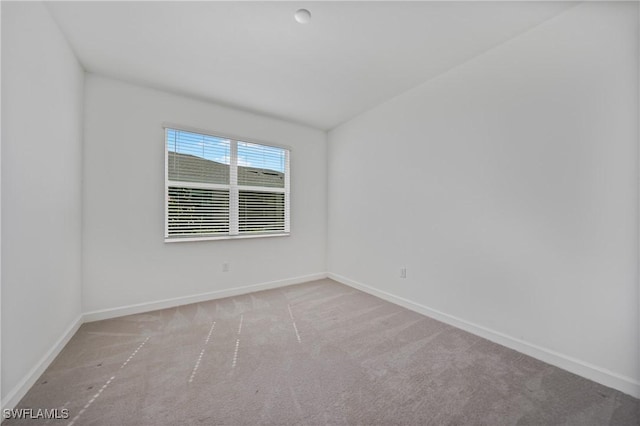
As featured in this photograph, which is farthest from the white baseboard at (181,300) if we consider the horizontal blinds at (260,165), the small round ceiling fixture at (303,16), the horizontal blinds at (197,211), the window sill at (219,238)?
the small round ceiling fixture at (303,16)

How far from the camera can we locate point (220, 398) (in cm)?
150

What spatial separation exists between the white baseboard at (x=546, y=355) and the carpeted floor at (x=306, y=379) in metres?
0.07

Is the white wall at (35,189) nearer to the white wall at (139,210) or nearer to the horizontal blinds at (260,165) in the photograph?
the white wall at (139,210)

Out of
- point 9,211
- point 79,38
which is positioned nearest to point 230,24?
point 79,38

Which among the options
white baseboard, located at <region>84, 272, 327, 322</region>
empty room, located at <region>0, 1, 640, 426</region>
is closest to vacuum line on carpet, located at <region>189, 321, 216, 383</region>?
empty room, located at <region>0, 1, 640, 426</region>

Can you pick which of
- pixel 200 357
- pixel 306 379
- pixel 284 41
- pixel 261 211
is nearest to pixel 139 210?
pixel 261 211

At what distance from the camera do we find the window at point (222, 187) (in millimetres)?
3004

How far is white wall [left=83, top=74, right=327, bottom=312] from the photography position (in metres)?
2.57

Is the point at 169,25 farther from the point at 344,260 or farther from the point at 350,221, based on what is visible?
the point at 344,260

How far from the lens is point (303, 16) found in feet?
5.95

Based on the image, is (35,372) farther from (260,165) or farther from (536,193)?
(536,193)

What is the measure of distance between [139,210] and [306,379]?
2569 mm

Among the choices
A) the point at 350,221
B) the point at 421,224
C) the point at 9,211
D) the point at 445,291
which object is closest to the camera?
the point at 9,211

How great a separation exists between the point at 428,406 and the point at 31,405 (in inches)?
93.2
